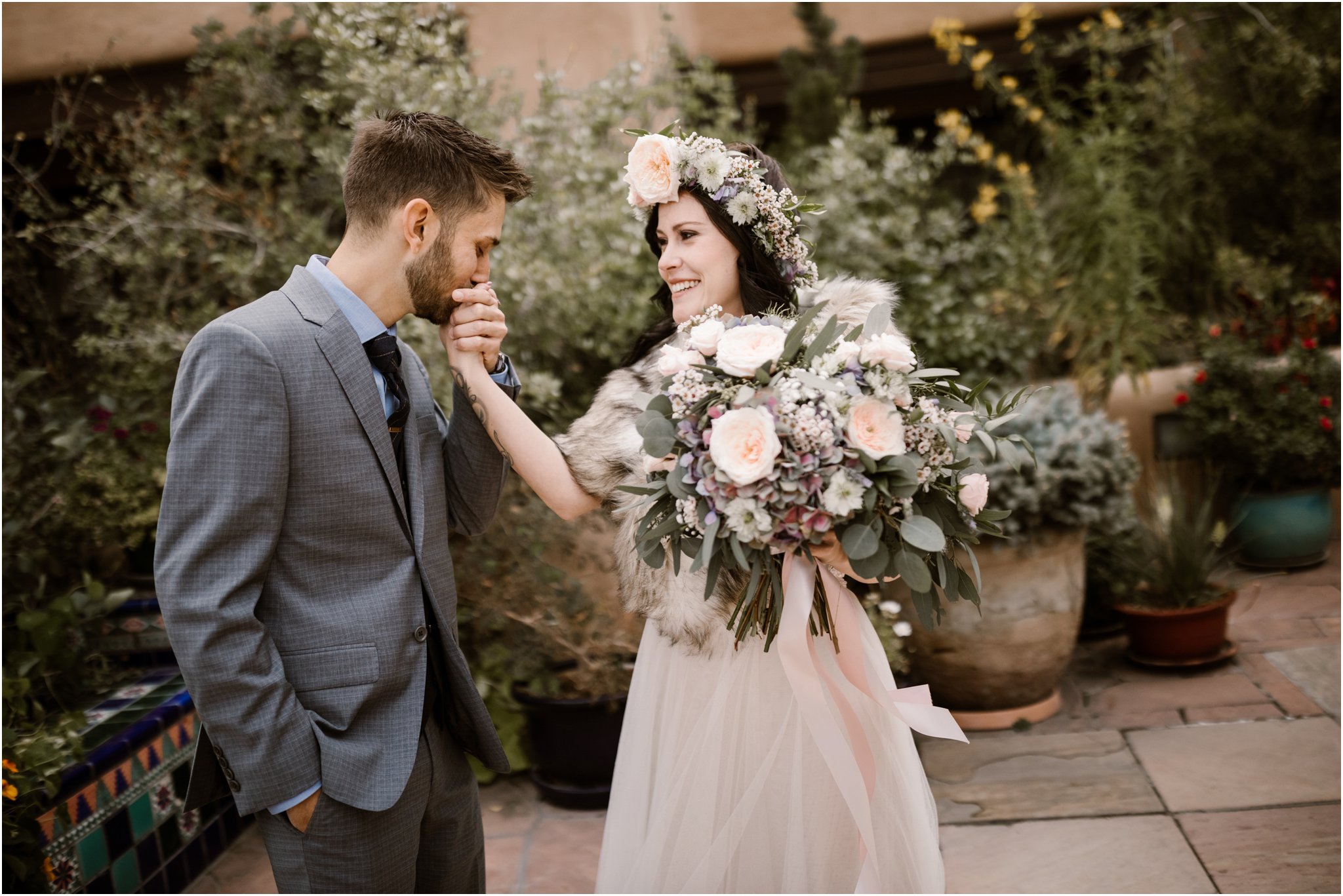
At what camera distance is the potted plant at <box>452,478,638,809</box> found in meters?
3.91

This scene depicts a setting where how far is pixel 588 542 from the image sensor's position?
420cm

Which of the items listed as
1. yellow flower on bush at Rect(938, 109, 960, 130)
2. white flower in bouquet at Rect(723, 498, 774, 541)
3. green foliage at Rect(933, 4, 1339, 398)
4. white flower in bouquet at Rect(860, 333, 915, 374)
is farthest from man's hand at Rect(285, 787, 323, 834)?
yellow flower on bush at Rect(938, 109, 960, 130)

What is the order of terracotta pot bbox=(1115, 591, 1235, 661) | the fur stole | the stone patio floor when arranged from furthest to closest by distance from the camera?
terracotta pot bbox=(1115, 591, 1235, 661)
the stone patio floor
the fur stole

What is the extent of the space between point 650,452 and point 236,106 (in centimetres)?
374

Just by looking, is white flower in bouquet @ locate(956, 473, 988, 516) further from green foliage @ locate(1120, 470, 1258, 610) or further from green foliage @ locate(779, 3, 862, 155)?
green foliage @ locate(779, 3, 862, 155)

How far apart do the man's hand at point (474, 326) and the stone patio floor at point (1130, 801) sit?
217 centimetres

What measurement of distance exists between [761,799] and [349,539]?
42.1 inches

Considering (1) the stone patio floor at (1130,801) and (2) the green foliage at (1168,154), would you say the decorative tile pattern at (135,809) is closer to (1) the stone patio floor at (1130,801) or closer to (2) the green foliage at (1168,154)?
(1) the stone patio floor at (1130,801)

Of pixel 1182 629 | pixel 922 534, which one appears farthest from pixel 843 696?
pixel 1182 629

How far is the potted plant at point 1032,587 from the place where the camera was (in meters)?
4.33

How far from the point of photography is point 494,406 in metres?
2.14

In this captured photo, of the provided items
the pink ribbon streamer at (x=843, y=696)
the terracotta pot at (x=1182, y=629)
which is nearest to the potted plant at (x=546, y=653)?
the pink ribbon streamer at (x=843, y=696)

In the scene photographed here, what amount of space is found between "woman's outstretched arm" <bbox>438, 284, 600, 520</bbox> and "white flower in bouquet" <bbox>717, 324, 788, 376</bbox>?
1.65ft

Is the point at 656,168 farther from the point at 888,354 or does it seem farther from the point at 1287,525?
the point at 1287,525
